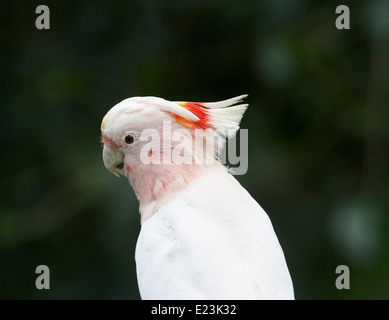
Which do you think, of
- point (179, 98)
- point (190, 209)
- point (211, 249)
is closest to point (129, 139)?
point (190, 209)

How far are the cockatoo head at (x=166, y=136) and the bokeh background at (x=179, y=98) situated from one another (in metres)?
0.90

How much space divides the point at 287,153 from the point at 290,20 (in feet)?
1.92

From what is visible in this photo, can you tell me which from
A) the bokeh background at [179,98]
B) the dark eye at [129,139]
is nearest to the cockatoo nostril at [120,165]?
the dark eye at [129,139]

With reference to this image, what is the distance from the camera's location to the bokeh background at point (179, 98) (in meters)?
2.89

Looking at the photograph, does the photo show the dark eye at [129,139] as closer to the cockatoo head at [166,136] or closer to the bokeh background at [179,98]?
the cockatoo head at [166,136]

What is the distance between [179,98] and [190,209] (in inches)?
53.4

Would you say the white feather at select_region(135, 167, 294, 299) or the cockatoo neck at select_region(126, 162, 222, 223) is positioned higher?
the cockatoo neck at select_region(126, 162, 222, 223)

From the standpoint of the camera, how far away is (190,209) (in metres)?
1.77

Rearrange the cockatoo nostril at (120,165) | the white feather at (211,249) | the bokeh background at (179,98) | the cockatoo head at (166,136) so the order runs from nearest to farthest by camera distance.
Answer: the white feather at (211,249) < the cockatoo head at (166,136) < the cockatoo nostril at (120,165) < the bokeh background at (179,98)

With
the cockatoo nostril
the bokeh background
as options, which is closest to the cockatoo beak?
the cockatoo nostril

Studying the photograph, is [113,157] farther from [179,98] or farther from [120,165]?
[179,98]

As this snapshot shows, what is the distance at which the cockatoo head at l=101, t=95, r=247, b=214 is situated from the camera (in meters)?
1.82

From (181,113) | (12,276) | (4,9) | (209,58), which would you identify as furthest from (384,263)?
(4,9)

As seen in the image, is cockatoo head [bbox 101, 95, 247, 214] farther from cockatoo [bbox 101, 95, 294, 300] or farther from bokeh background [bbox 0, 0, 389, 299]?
bokeh background [bbox 0, 0, 389, 299]
